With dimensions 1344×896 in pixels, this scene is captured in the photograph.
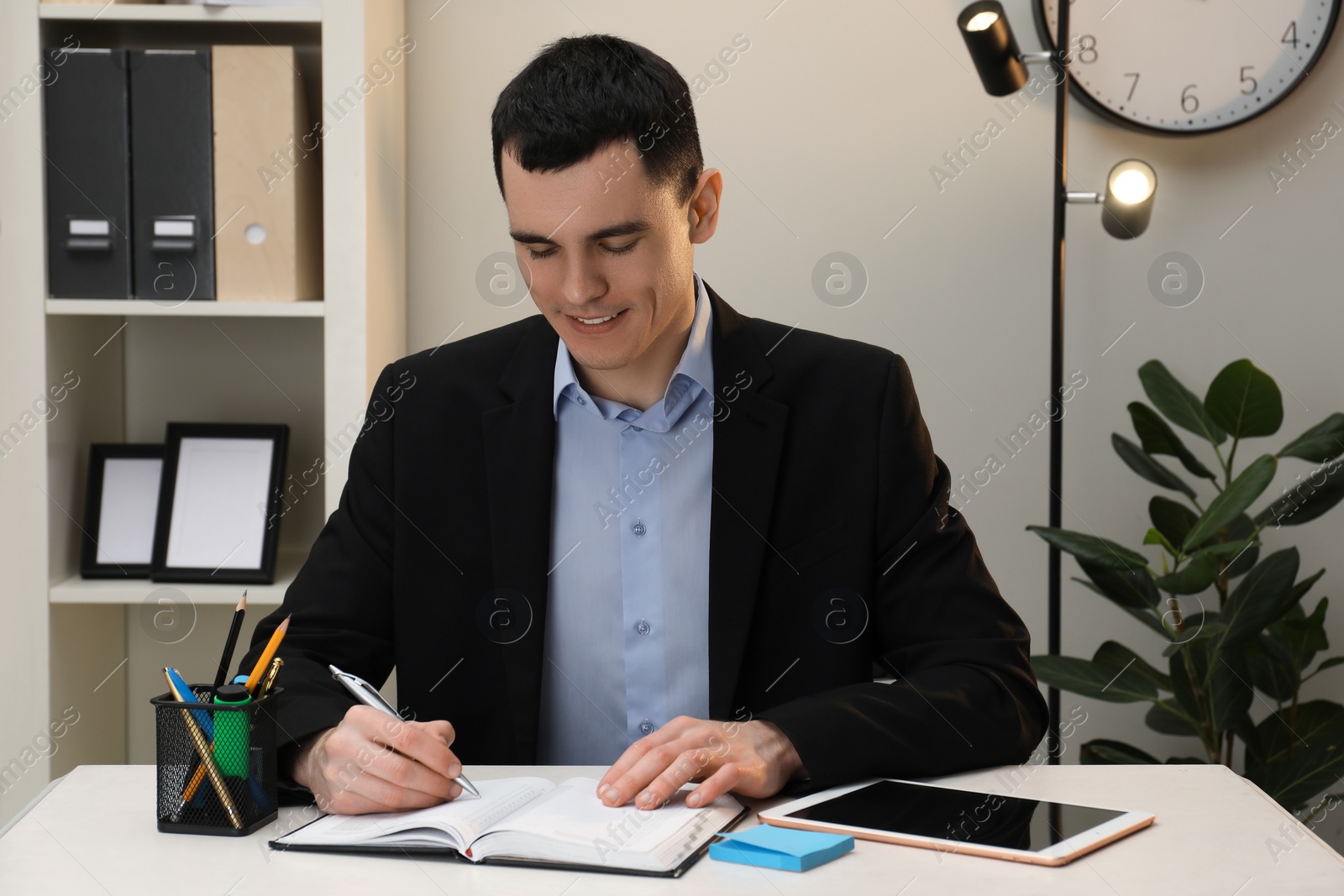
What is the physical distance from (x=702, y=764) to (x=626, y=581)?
1.51 feet

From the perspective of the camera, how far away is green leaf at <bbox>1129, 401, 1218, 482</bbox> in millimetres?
2127

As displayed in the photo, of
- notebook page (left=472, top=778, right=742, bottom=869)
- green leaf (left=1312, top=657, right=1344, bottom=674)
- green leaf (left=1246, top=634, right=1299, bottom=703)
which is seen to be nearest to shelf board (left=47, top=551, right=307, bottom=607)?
notebook page (left=472, top=778, right=742, bottom=869)

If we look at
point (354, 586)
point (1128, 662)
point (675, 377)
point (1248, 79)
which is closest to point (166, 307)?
point (354, 586)

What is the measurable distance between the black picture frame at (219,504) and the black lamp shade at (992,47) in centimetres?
136

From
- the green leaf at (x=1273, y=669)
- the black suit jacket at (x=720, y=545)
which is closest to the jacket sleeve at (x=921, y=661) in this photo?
the black suit jacket at (x=720, y=545)

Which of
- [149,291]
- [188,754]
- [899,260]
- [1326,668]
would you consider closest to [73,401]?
[149,291]

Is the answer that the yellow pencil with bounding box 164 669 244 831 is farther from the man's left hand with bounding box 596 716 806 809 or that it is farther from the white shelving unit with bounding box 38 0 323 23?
the white shelving unit with bounding box 38 0 323 23

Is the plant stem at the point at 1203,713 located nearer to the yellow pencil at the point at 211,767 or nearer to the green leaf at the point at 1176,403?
the green leaf at the point at 1176,403

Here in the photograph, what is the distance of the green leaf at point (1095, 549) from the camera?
203cm

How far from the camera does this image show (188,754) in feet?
3.26

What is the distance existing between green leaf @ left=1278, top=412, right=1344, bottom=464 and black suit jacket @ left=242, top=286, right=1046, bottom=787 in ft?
2.92

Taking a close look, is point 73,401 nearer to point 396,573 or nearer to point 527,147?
point 396,573

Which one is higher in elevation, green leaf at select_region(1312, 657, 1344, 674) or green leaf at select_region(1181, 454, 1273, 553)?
green leaf at select_region(1181, 454, 1273, 553)

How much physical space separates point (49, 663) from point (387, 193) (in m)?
1.01
